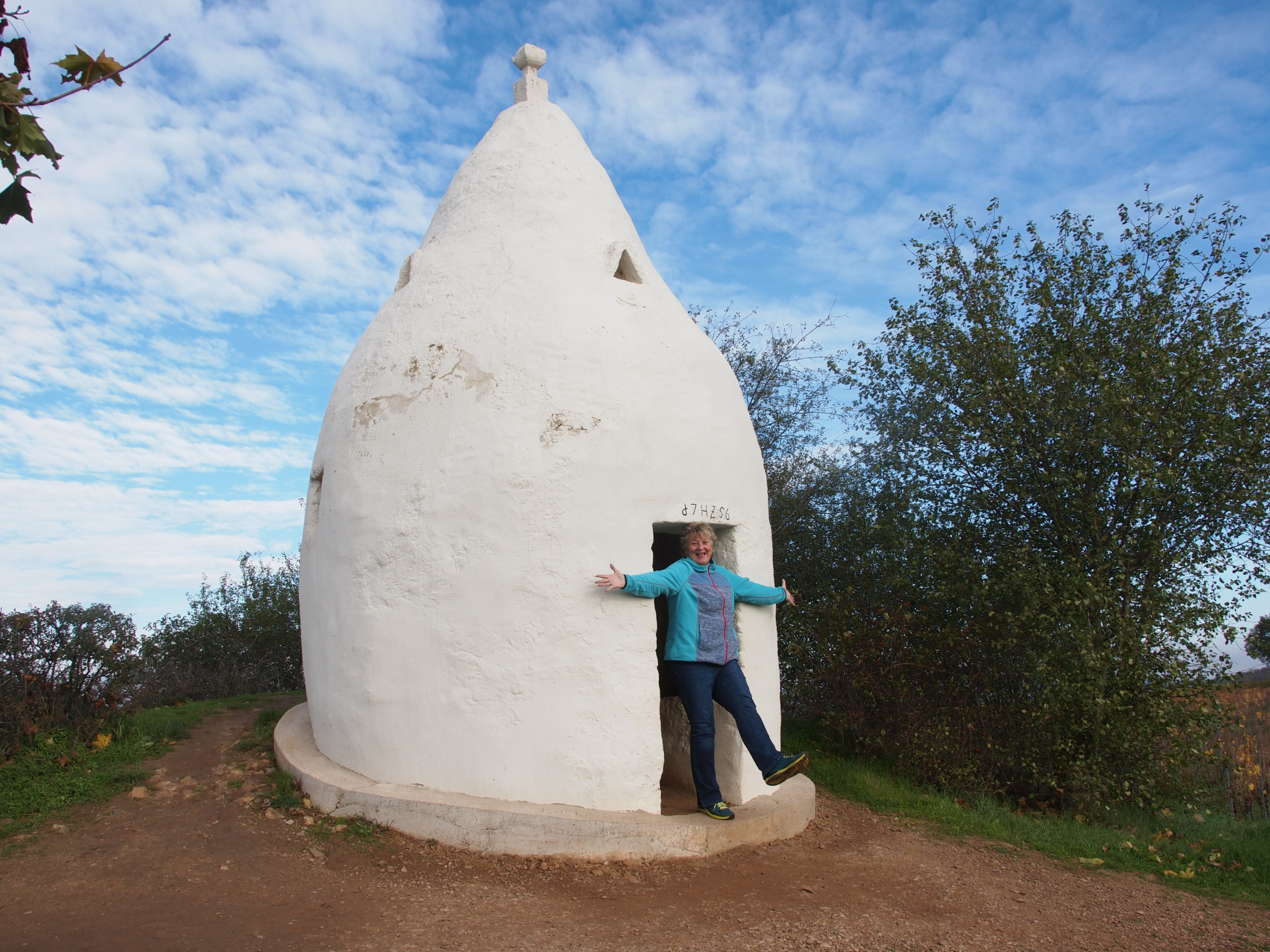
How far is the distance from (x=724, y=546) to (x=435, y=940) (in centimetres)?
312

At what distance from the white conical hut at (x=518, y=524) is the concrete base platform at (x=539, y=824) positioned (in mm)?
42

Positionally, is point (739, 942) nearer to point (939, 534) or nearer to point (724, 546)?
point (724, 546)

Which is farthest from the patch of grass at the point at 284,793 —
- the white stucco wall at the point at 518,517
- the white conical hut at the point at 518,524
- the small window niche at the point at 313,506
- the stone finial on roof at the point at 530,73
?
the stone finial on roof at the point at 530,73

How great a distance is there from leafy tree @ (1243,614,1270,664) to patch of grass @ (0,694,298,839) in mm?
24625

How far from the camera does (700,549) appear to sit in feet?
18.1

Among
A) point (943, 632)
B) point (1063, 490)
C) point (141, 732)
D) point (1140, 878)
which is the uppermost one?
point (1063, 490)

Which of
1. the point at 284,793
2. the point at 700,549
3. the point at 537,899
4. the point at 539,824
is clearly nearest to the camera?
the point at 537,899

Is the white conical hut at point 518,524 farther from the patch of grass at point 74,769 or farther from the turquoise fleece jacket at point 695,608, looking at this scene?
the patch of grass at point 74,769

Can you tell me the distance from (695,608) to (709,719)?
0.70 metres

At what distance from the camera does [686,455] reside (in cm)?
571

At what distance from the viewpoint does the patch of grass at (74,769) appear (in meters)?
5.68

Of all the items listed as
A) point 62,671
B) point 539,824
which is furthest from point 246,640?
point 539,824

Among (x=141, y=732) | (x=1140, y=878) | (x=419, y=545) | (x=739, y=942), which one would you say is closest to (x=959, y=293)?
(x=1140, y=878)

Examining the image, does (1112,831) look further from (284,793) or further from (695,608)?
(284,793)
